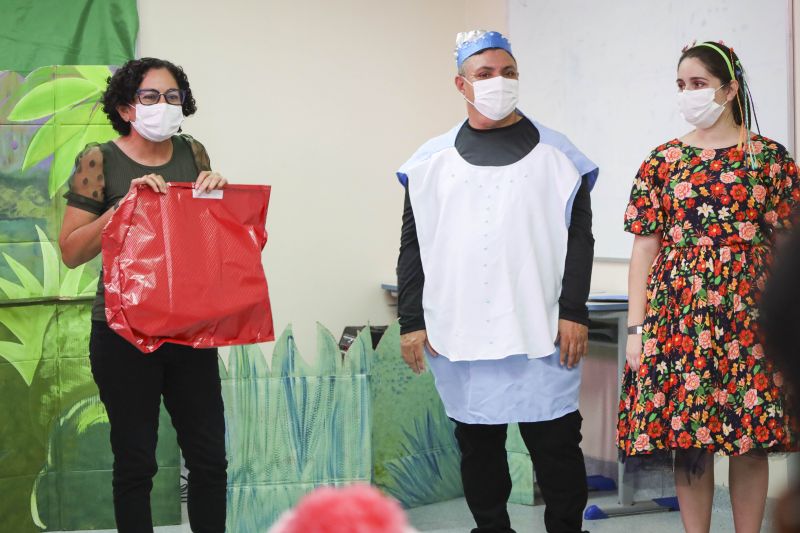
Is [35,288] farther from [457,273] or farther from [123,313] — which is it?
[457,273]

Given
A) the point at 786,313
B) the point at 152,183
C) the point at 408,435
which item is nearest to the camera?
the point at 786,313

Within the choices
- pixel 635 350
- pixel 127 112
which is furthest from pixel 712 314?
pixel 127 112

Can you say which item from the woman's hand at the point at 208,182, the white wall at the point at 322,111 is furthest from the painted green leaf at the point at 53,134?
the woman's hand at the point at 208,182

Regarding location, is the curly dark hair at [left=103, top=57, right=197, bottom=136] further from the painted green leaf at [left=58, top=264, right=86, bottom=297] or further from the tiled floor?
the tiled floor

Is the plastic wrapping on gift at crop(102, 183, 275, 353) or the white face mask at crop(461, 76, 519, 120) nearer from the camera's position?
the plastic wrapping on gift at crop(102, 183, 275, 353)

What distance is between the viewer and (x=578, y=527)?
2.32 meters

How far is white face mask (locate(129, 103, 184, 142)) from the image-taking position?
2.28 metres

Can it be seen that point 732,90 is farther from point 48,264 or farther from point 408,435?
point 48,264

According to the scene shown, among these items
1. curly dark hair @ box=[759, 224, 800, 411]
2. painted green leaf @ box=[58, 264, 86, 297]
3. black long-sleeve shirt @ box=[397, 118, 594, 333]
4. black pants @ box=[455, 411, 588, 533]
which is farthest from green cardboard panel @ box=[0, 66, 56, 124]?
curly dark hair @ box=[759, 224, 800, 411]

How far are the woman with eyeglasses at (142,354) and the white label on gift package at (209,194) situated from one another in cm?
2

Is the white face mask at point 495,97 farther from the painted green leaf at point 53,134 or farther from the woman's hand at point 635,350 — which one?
the painted green leaf at point 53,134

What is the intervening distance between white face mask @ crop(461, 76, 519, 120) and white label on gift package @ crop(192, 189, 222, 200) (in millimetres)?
674

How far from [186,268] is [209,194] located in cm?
19

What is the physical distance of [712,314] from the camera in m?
2.21
